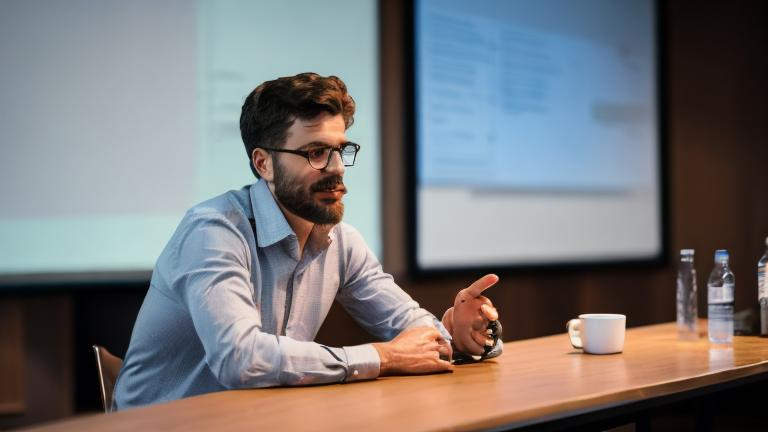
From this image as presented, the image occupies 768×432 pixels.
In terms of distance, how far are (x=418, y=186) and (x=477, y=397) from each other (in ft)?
7.29

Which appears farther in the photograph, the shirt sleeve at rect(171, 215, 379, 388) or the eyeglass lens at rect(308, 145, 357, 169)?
the eyeglass lens at rect(308, 145, 357, 169)

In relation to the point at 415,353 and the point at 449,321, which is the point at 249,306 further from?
the point at 449,321

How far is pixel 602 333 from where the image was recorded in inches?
75.5

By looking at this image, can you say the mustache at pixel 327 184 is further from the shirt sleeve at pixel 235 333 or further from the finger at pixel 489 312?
the finger at pixel 489 312

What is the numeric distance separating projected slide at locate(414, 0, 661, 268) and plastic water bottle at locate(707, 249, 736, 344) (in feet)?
5.48

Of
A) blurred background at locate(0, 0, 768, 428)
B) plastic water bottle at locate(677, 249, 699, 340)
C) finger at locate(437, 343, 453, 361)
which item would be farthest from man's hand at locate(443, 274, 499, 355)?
blurred background at locate(0, 0, 768, 428)

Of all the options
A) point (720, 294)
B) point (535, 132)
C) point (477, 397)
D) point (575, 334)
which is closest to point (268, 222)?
point (477, 397)

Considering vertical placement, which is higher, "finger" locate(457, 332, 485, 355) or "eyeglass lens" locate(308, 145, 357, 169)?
"eyeglass lens" locate(308, 145, 357, 169)

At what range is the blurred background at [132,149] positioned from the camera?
2787mm

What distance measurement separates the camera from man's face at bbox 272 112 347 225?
181 centimetres

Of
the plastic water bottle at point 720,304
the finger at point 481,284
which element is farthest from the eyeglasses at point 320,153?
the plastic water bottle at point 720,304

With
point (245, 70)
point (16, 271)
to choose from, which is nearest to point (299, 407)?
point (16, 271)

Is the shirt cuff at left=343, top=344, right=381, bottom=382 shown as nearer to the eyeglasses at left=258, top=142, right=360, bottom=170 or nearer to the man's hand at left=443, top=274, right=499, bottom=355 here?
the man's hand at left=443, top=274, right=499, bottom=355

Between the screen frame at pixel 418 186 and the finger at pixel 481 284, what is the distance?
1.68 meters
